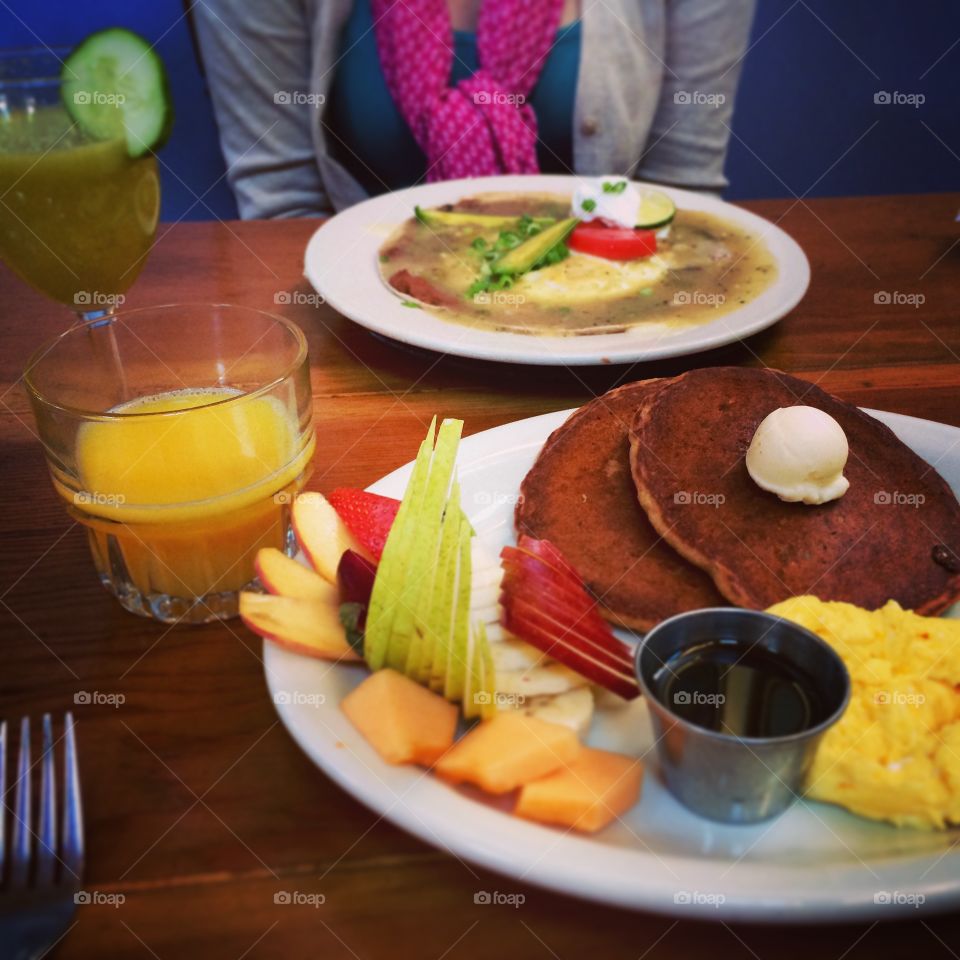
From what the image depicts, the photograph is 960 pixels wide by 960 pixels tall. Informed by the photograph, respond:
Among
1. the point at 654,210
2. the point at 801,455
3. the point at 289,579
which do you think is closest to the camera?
the point at 289,579

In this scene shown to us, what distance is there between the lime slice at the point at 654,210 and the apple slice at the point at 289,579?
1.82 metres

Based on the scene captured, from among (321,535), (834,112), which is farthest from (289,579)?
(834,112)

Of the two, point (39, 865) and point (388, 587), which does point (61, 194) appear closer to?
point (388, 587)

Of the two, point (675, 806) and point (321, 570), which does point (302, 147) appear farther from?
point (675, 806)

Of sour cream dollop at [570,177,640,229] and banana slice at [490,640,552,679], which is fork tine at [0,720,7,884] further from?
sour cream dollop at [570,177,640,229]

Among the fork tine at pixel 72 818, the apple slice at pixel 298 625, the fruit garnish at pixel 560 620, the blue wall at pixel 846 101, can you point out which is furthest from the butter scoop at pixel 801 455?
the blue wall at pixel 846 101

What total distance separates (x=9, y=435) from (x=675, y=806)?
1503 mm

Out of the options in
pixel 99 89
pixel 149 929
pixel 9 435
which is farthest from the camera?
pixel 9 435

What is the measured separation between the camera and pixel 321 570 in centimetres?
137

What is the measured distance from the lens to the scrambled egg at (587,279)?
250cm

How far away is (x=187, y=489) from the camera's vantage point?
1357mm

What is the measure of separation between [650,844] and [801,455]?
67cm

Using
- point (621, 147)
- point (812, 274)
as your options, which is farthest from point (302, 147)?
point (812, 274)

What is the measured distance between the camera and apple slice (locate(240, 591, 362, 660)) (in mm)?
1221
